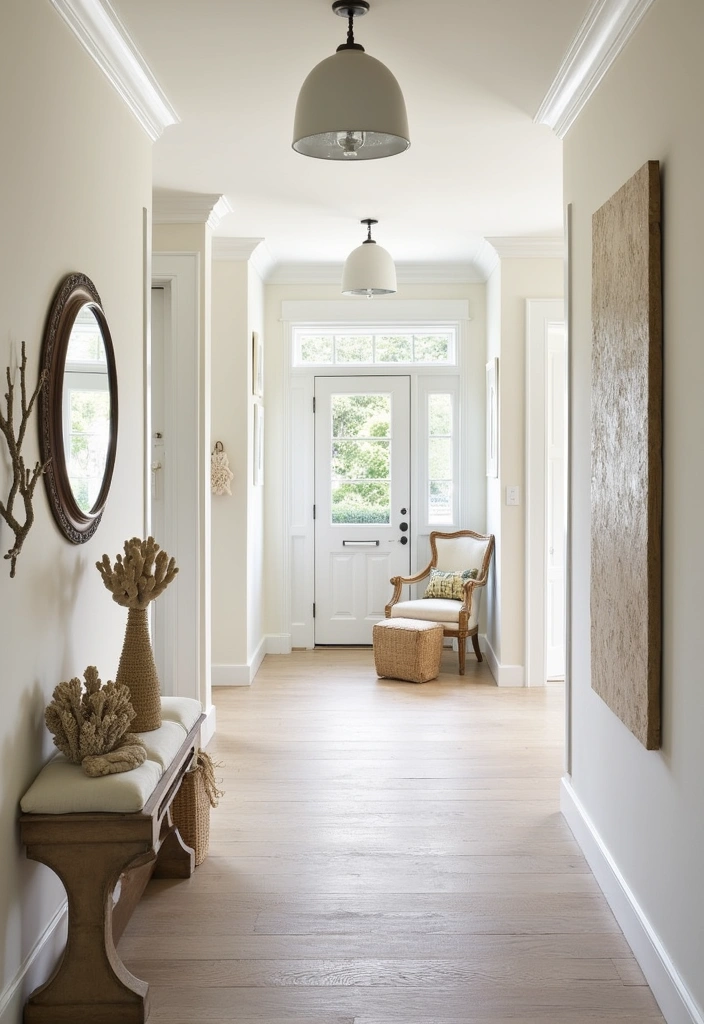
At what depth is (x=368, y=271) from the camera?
494 cm

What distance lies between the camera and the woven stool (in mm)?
5910

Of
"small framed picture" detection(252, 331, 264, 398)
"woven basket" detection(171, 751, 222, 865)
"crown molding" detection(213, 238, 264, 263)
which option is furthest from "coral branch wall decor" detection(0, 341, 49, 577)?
"small framed picture" detection(252, 331, 264, 398)

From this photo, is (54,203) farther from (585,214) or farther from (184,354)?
(184,354)

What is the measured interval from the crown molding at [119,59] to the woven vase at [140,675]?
167 centimetres

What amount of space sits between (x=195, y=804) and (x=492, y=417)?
12.4ft

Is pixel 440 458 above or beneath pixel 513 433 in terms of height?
beneath

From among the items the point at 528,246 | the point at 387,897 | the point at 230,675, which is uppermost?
the point at 528,246

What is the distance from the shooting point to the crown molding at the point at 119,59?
267 cm

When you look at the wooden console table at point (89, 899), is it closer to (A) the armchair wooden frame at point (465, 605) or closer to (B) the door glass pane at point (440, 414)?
(A) the armchair wooden frame at point (465, 605)

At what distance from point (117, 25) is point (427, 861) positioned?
2837mm

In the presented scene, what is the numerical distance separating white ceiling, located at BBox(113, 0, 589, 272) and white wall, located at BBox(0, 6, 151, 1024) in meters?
A: 0.37

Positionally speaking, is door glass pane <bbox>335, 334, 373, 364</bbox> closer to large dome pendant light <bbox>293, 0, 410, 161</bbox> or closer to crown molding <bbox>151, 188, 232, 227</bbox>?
crown molding <bbox>151, 188, 232, 227</bbox>

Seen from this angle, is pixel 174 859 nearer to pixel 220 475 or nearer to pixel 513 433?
pixel 220 475

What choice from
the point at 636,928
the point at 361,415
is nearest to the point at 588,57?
the point at 636,928
